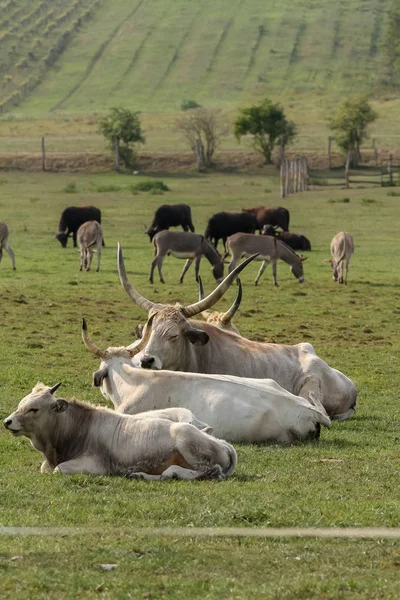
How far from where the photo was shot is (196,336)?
10.9 m

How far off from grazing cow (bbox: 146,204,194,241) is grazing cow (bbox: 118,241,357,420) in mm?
22203

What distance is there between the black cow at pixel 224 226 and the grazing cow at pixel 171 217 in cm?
116

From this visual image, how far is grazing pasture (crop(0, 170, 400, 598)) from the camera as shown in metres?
5.59

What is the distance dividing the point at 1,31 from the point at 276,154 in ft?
249

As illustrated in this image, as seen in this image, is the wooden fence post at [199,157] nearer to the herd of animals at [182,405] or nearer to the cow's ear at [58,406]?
the herd of animals at [182,405]

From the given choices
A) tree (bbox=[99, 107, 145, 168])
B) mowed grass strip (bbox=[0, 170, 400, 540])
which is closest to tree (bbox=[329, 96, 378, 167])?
tree (bbox=[99, 107, 145, 168])

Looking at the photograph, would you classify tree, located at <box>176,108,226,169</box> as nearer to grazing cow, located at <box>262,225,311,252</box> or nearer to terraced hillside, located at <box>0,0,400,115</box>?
grazing cow, located at <box>262,225,311,252</box>

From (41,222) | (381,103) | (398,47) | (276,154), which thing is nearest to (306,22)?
(398,47)

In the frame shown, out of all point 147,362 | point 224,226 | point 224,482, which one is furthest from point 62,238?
point 224,482

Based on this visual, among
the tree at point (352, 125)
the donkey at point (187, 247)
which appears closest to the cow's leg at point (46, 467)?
the donkey at point (187, 247)

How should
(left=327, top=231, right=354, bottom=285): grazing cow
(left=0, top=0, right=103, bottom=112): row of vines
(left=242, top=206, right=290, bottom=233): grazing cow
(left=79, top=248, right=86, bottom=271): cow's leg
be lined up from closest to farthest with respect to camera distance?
(left=327, top=231, right=354, bottom=285): grazing cow
(left=79, top=248, right=86, bottom=271): cow's leg
(left=242, top=206, right=290, bottom=233): grazing cow
(left=0, top=0, right=103, bottom=112): row of vines

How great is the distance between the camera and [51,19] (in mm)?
137375

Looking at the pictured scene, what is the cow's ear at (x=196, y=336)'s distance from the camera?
10.8 metres

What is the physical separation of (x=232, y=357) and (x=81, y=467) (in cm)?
329
